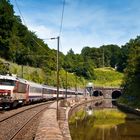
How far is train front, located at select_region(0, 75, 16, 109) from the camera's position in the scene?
4828 cm

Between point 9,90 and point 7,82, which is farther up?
point 7,82

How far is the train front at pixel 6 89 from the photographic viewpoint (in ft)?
158

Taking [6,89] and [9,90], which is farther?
[9,90]

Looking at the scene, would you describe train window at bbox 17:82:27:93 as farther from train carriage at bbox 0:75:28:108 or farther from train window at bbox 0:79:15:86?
train window at bbox 0:79:15:86

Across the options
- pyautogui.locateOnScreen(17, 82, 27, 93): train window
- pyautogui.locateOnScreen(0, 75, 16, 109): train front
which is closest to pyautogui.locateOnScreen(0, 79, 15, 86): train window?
pyautogui.locateOnScreen(0, 75, 16, 109): train front

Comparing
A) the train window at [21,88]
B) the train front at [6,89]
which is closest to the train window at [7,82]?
the train front at [6,89]

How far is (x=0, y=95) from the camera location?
48000 mm

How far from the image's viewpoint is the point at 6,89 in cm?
4900

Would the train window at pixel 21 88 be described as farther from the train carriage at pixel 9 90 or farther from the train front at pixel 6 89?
the train front at pixel 6 89

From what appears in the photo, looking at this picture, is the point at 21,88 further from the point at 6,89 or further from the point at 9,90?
the point at 6,89

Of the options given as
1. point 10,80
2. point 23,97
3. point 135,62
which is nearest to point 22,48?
point 135,62

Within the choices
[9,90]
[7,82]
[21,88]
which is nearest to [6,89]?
[9,90]

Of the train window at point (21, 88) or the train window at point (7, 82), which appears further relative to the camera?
the train window at point (21, 88)

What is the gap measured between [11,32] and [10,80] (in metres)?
75.1
